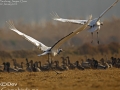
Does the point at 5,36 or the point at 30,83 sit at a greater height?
the point at 5,36

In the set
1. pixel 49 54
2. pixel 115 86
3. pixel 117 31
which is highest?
pixel 117 31

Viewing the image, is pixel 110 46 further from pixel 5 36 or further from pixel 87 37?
pixel 5 36

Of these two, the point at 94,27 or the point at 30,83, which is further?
the point at 94,27

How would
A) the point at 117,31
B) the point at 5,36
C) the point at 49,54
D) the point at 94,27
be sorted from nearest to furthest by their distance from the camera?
the point at 49,54 → the point at 94,27 → the point at 117,31 → the point at 5,36

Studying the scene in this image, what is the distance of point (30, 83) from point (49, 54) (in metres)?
4.27

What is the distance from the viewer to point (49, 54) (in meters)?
22.5

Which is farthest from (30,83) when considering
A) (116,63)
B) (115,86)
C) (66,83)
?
(116,63)

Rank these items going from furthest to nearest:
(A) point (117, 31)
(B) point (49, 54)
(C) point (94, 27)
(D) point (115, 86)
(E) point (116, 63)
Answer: (A) point (117, 31), (E) point (116, 63), (C) point (94, 27), (B) point (49, 54), (D) point (115, 86)

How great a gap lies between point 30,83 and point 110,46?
81.1 ft

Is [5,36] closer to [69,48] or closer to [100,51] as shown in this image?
[69,48]

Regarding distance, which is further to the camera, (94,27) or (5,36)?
(5,36)

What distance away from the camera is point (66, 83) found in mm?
17766

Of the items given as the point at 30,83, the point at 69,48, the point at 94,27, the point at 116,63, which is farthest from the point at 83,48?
the point at 30,83

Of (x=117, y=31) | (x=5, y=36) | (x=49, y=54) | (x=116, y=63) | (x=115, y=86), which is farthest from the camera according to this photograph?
(x=5, y=36)
